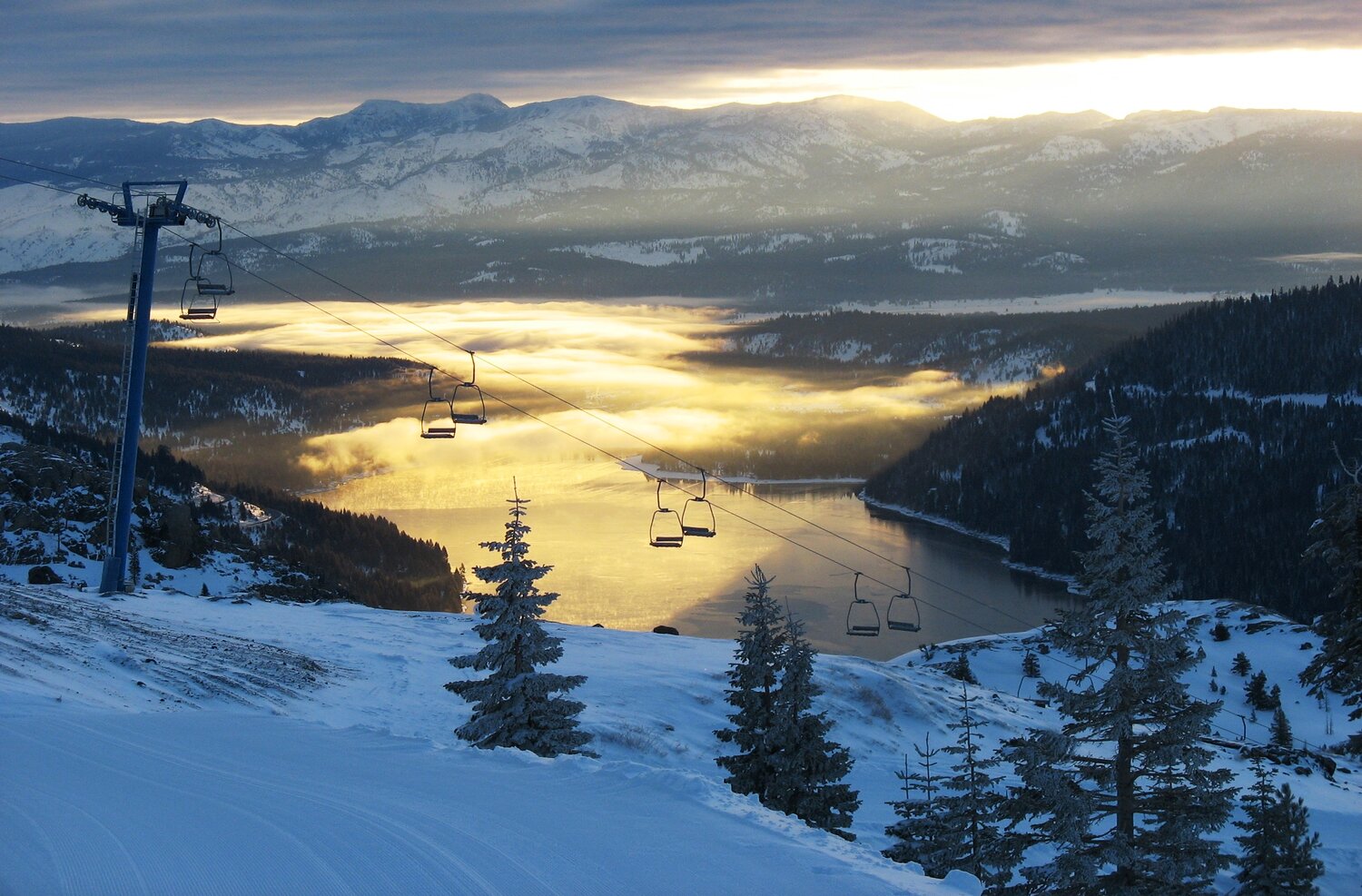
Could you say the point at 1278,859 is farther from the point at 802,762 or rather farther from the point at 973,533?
the point at 973,533

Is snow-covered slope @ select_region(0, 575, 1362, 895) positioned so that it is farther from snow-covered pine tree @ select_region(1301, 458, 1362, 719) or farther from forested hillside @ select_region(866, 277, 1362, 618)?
forested hillside @ select_region(866, 277, 1362, 618)

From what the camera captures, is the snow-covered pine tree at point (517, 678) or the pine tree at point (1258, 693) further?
the pine tree at point (1258, 693)

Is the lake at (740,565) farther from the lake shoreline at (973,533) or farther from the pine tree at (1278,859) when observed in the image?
the pine tree at (1278,859)

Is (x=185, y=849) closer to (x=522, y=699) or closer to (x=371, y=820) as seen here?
(x=371, y=820)

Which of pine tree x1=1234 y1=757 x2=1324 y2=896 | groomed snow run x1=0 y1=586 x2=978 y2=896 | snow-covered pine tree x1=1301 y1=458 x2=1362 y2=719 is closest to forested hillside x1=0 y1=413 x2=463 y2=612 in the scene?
groomed snow run x1=0 y1=586 x2=978 y2=896

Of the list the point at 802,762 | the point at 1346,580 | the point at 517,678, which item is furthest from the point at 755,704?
the point at 1346,580

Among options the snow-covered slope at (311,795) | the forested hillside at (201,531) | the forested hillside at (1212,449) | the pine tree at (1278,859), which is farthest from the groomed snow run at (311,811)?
the forested hillside at (1212,449)
